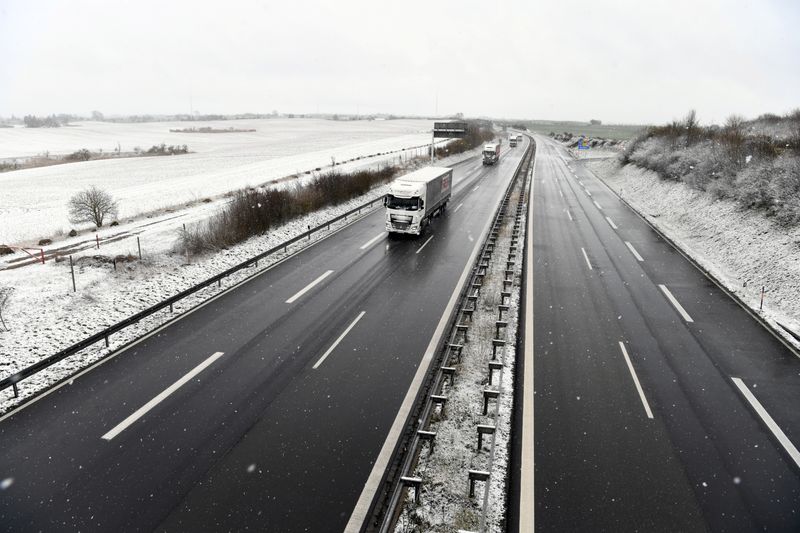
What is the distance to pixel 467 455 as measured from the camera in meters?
8.45

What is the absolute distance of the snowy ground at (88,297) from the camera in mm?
12062

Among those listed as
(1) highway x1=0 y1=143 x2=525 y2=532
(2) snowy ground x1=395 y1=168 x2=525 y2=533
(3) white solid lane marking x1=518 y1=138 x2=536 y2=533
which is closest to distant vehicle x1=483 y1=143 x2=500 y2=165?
(1) highway x1=0 y1=143 x2=525 y2=532

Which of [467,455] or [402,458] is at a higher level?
[402,458]

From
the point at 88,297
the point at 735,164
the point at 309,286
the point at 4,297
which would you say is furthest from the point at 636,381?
the point at 735,164

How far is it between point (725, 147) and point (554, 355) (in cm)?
2862

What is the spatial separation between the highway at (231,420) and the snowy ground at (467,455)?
1.05 m

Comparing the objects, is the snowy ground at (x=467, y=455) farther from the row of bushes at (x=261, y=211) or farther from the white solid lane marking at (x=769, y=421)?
the row of bushes at (x=261, y=211)

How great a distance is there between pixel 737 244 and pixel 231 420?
2309 cm

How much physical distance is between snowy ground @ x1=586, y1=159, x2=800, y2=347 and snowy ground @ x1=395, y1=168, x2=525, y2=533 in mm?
9480

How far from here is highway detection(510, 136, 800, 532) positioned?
7.37m

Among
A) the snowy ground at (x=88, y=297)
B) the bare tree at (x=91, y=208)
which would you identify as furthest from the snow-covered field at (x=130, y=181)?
the snowy ground at (x=88, y=297)

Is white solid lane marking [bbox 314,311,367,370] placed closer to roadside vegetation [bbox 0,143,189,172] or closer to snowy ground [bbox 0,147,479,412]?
snowy ground [bbox 0,147,479,412]

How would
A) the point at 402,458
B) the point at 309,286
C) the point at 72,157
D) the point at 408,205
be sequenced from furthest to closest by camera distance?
the point at 72,157, the point at 408,205, the point at 309,286, the point at 402,458

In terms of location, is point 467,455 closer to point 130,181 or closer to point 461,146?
point 130,181
